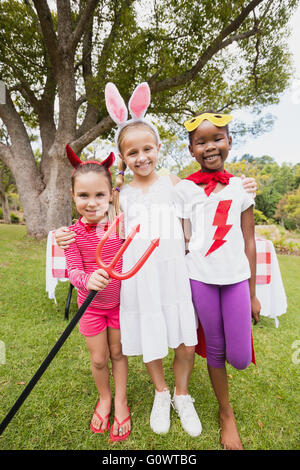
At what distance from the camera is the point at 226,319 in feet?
4.80

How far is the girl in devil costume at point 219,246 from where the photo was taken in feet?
4.74

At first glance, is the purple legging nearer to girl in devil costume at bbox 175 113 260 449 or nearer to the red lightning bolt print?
girl in devil costume at bbox 175 113 260 449

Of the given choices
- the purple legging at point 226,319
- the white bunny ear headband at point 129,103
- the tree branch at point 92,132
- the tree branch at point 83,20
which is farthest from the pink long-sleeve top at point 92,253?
the tree branch at point 83,20

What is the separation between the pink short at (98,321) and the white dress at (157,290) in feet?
0.28

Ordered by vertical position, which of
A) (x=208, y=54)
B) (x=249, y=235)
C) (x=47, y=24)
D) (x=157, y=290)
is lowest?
(x=157, y=290)

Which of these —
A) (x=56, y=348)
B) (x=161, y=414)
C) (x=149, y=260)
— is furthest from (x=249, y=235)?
(x=161, y=414)

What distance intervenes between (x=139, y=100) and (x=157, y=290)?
1191mm

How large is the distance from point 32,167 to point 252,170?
14.8 metres

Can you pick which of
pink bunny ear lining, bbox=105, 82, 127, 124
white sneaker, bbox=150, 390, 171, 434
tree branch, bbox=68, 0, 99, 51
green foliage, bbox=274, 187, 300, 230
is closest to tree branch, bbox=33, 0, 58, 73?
tree branch, bbox=68, 0, 99, 51

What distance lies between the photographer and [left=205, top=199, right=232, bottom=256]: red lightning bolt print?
1.45 meters

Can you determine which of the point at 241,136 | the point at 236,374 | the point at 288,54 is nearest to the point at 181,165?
the point at 241,136

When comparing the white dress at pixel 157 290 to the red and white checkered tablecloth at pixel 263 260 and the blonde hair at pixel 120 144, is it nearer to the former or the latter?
the blonde hair at pixel 120 144

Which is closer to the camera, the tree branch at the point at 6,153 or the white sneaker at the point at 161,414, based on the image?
the white sneaker at the point at 161,414

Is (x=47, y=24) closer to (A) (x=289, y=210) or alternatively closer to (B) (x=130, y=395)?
(B) (x=130, y=395)
